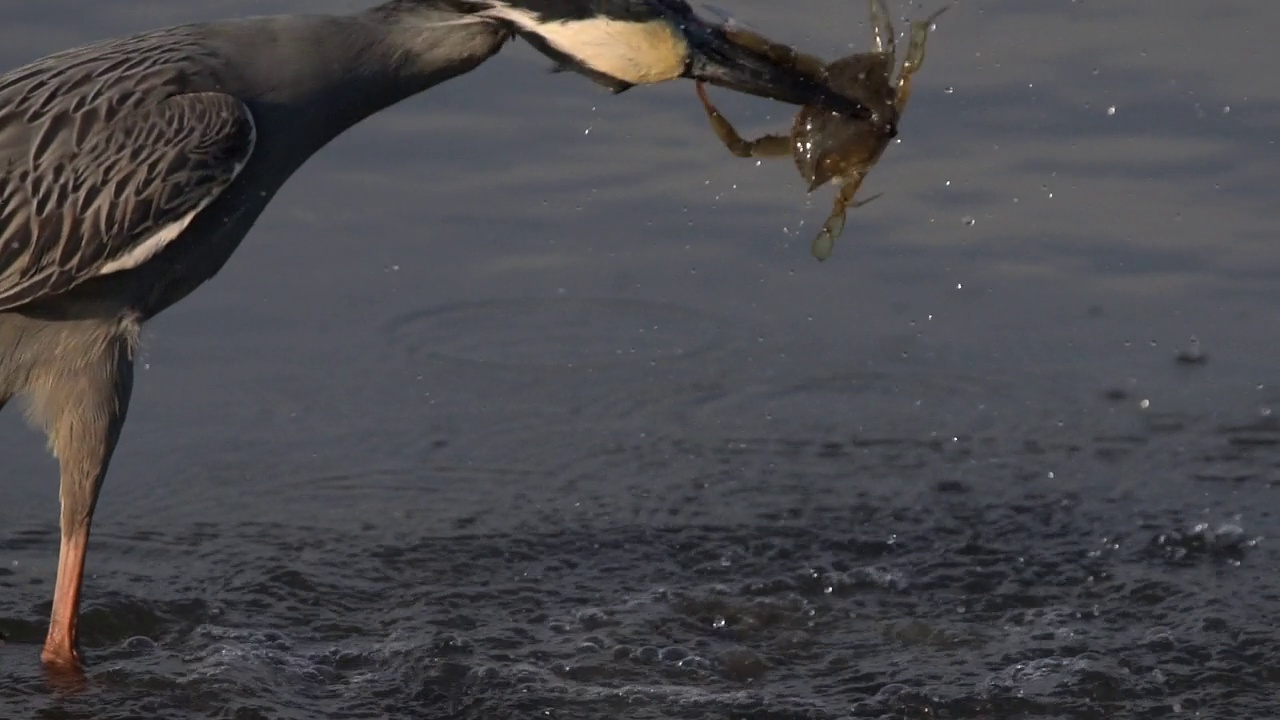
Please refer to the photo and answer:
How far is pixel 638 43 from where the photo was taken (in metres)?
6.70

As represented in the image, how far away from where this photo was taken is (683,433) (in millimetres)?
8812

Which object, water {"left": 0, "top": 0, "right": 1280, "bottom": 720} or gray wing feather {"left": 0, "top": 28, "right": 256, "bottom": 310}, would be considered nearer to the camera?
gray wing feather {"left": 0, "top": 28, "right": 256, "bottom": 310}

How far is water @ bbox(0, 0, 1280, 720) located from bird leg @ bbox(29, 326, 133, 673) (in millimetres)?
196

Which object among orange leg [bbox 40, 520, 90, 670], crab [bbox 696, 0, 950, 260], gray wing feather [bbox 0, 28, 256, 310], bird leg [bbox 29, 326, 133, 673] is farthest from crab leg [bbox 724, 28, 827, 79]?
orange leg [bbox 40, 520, 90, 670]

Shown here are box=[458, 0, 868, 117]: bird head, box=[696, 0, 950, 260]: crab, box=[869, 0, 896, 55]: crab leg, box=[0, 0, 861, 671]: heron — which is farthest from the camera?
box=[869, 0, 896, 55]: crab leg

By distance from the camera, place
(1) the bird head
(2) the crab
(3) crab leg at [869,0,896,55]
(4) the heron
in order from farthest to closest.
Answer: (3) crab leg at [869,0,896,55]
(2) the crab
(4) the heron
(1) the bird head

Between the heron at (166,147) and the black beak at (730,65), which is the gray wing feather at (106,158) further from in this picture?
the black beak at (730,65)

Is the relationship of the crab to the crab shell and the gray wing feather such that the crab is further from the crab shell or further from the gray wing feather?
the gray wing feather

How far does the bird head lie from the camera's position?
670 cm

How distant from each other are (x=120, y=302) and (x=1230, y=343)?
15.4ft

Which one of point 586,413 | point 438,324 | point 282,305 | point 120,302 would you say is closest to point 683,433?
point 586,413

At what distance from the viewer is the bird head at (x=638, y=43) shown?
670 centimetres

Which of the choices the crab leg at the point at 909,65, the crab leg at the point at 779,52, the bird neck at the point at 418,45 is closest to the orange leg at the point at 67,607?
the bird neck at the point at 418,45

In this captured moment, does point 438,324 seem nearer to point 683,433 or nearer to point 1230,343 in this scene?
point 683,433
